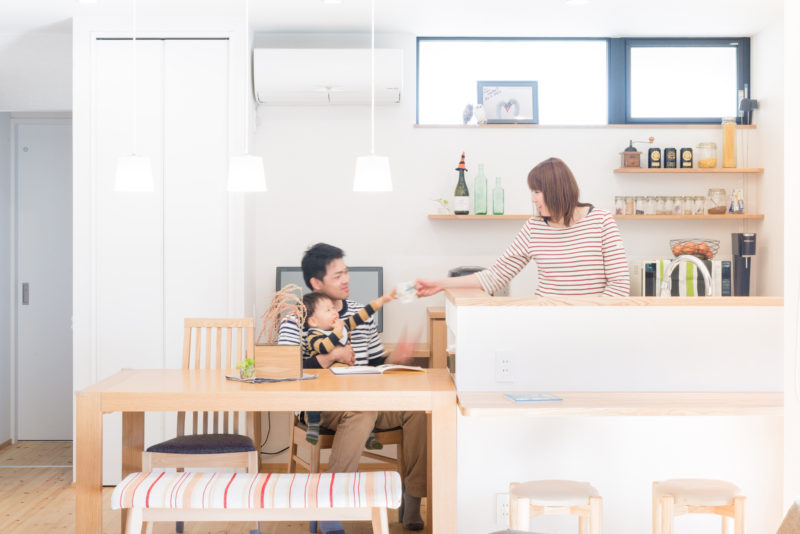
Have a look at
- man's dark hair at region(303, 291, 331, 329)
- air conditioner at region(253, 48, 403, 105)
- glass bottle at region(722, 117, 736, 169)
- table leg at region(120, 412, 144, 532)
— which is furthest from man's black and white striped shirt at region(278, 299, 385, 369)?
glass bottle at region(722, 117, 736, 169)

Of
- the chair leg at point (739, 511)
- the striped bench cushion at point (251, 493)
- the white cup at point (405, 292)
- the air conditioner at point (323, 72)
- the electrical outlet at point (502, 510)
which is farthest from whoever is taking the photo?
the air conditioner at point (323, 72)

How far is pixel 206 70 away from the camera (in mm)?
4254

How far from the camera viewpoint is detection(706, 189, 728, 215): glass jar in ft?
14.7

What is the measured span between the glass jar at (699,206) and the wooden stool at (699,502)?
251 cm

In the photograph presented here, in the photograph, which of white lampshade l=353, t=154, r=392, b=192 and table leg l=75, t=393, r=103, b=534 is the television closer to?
white lampshade l=353, t=154, r=392, b=192

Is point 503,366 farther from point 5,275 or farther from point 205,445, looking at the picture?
point 5,275

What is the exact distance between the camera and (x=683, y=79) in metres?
4.69

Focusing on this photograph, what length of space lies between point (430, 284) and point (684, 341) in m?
1.07

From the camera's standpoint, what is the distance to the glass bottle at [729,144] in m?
4.51

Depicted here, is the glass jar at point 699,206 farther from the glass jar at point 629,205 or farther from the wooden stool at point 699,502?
the wooden stool at point 699,502

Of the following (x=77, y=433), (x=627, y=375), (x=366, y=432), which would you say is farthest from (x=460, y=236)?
(x=77, y=433)

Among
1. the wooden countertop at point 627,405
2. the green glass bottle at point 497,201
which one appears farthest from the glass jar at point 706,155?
the wooden countertop at point 627,405

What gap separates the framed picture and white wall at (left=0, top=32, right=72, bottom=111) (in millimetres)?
2469

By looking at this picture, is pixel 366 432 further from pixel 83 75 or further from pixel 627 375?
pixel 83 75
